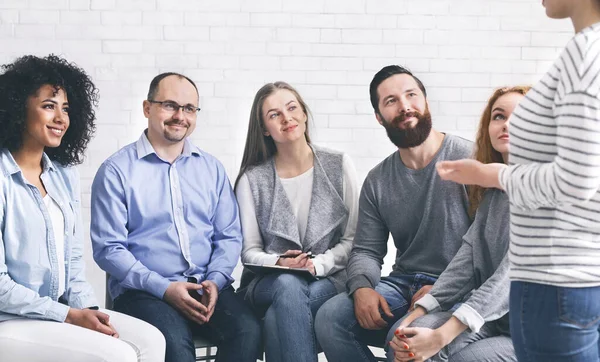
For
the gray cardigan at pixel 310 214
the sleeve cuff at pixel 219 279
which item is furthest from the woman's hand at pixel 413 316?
the sleeve cuff at pixel 219 279

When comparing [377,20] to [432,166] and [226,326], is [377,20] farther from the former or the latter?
[226,326]

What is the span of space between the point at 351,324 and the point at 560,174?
1.40 meters

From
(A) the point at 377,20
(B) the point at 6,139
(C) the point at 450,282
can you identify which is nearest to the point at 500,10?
(A) the point at 377,20

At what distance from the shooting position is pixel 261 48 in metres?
4.41

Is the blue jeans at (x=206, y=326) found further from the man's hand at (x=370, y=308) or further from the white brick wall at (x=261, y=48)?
the white brick wall at (x=261, y=48)

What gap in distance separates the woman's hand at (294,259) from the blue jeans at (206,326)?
22 centimetres

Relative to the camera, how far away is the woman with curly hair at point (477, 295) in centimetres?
235

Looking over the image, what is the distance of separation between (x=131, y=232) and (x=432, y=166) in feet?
3.85

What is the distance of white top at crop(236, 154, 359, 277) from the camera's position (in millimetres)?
3066

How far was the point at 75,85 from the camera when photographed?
106 inches

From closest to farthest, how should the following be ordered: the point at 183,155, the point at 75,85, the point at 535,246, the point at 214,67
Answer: the point at 535,246 < the point at 75,85 < the point at 183,155 < the point at 214,67

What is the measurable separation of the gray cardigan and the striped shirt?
1.51m

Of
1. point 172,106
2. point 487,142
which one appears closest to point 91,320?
point 172,106

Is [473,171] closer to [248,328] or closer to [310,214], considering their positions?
[248,328]
